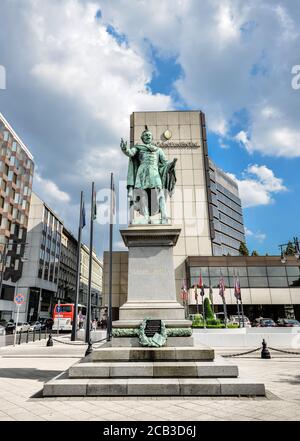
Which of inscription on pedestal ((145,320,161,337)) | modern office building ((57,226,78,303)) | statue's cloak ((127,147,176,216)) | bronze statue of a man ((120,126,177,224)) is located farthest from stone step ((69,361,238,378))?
modern office building ((57,226,78,303))

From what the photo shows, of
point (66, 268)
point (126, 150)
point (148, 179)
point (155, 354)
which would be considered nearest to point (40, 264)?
point (66, 268)

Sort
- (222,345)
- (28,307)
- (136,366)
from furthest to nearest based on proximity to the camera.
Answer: (28,307) → (222,345) → (136,366)

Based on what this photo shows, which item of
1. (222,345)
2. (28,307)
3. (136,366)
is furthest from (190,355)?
(28,307)

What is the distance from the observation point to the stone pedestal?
8.26 m

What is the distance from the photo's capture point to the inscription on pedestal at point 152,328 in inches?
307

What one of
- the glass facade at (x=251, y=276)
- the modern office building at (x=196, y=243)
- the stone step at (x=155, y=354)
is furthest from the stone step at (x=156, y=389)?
the glass facade at (x=251, y=276)

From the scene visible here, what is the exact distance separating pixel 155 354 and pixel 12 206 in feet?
185

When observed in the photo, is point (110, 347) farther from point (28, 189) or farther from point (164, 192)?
point (28, 189)

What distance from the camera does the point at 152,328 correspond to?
7.84 metres

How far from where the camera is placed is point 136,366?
693 cm

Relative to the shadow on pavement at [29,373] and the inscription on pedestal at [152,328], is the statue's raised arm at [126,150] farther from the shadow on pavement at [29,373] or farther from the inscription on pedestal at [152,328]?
the shadow on pavement at [29,373]

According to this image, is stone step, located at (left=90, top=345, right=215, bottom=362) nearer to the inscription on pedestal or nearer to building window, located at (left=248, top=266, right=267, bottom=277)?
the inscription on pedestal

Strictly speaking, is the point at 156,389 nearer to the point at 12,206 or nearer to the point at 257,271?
the point at 257,271

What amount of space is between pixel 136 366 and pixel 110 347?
1.17m
